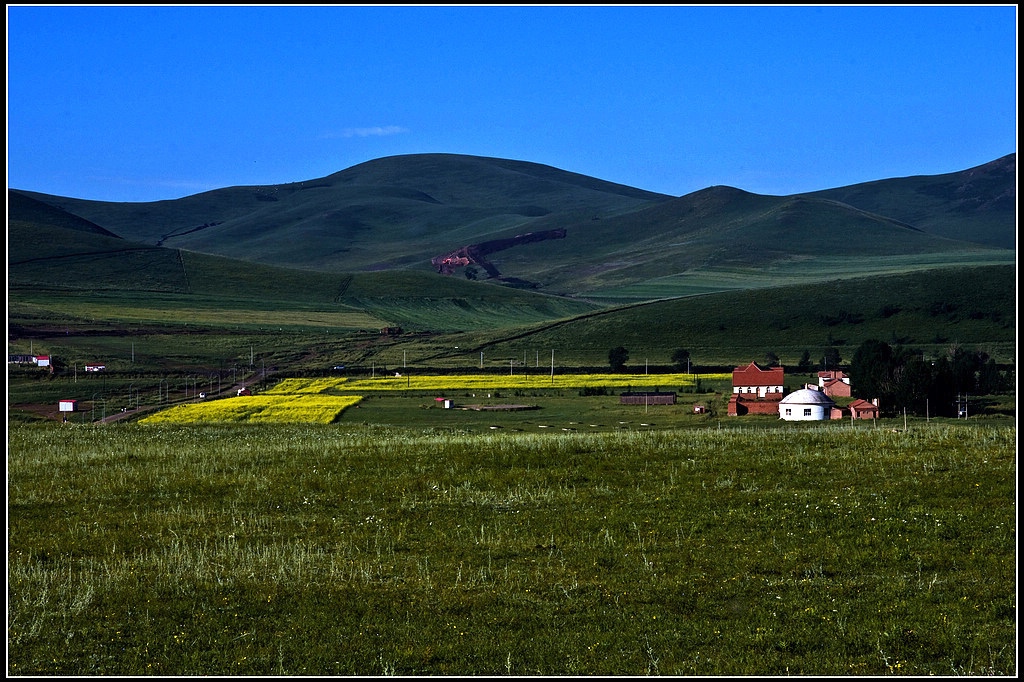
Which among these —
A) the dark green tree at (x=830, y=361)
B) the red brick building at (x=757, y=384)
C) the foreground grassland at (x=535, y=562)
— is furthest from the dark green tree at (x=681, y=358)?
the foreground grassland at (x=535, y=562)

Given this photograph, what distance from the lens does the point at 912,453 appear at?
25109 mm

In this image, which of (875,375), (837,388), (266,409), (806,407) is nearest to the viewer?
(806,407)

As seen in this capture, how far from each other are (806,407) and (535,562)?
6513 cm

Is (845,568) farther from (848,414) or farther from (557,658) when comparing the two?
(848,414)

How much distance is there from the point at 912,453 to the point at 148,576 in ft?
61.2

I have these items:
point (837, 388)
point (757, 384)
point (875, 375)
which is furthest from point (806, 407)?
point (757, 384)

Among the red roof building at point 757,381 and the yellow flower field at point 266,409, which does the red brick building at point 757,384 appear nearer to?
the red roof building at point 757,381

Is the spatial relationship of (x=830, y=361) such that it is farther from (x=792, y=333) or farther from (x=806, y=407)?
(x=806, y=407)

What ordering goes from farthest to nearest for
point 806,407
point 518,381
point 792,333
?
1. point 792,333
2. point 518,381
3. point 806,407

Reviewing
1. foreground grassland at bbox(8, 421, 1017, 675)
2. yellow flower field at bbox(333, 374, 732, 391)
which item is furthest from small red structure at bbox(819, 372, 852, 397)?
foreground grassland at bbox(8, 421, 1017, 675)

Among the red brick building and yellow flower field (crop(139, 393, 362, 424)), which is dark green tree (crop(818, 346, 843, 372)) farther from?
yellow flower field (crop(139, 393, 362, 424))

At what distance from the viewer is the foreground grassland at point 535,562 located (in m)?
12.7

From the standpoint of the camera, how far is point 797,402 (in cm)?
7856

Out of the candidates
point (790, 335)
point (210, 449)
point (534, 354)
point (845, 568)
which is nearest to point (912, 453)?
point (845, 568)
